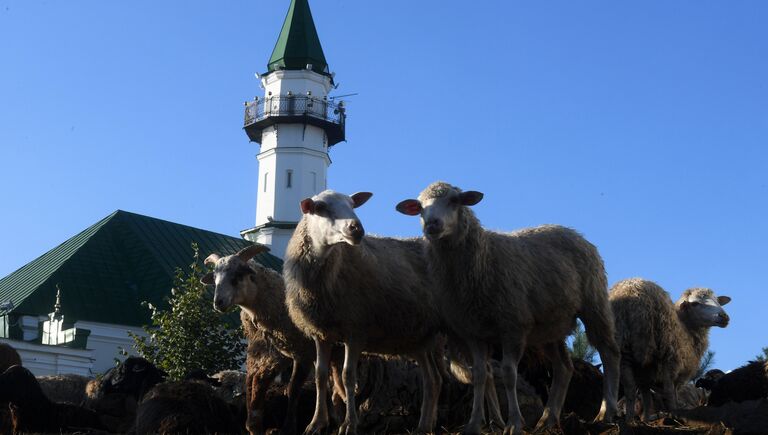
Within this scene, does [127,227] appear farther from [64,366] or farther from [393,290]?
[393,290]

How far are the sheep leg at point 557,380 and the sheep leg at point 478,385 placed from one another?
1145 mm

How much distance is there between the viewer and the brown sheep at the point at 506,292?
1049 cm

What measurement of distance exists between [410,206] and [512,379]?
2.10 m

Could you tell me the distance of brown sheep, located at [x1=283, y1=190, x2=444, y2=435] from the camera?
11.3 meters

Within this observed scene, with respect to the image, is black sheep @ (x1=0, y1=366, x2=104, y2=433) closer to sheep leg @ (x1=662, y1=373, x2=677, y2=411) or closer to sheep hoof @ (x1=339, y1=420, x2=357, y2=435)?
sheep hoof @ (x1=339, y1=420, x2=357, y2=435)

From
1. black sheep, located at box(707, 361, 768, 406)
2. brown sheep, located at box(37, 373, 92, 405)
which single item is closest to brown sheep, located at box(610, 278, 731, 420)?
black sheep, located at box(707, 361, 768, 406)

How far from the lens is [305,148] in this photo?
6303 cm

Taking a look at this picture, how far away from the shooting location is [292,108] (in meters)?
63.0

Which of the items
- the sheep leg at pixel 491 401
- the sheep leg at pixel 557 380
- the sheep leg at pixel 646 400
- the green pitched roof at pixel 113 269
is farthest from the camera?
the green pitched roof at pixel 113 269

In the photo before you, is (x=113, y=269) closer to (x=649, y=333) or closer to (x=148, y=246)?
(x=148, y=246)

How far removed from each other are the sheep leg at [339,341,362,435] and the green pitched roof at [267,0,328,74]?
178ft

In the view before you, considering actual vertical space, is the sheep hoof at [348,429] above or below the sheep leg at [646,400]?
below

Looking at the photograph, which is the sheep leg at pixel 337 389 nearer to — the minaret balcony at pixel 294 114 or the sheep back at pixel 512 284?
the sheep back at pixel 512 284

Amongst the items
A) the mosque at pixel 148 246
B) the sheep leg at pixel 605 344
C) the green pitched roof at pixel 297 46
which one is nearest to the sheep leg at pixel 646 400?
the sheep leg at pixel 605 344
